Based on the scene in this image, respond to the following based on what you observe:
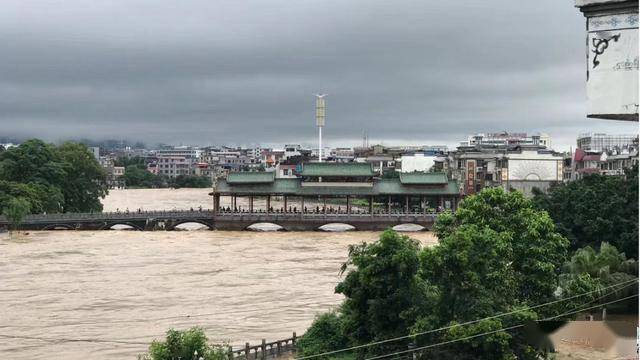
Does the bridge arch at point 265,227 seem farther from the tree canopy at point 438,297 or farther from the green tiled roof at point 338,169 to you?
the tree canopy at point 438,297

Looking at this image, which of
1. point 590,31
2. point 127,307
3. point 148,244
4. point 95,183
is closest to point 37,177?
point 95,183

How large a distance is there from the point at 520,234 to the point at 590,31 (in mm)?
15163

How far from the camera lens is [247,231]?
68.3 m

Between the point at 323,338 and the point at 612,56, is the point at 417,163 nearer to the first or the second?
the point at 323,338

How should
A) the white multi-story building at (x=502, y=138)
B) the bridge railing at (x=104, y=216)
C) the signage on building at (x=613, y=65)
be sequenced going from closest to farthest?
the signage on building at (x=613, y=65)
the bridge railing at (x=104, y=216)
the white multi-story building at (x=502, y=138)

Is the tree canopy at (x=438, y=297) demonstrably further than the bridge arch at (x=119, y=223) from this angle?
No

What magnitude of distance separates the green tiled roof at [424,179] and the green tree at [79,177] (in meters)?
31.3

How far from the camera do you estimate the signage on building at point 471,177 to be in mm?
90463

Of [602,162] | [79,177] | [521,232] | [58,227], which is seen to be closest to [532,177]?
[602,162]

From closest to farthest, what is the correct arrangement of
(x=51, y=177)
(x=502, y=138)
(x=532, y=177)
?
(x=51, y=177) → (x=532, y=177) → (x=502, y=138)

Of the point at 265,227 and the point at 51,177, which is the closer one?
the point at 51,177

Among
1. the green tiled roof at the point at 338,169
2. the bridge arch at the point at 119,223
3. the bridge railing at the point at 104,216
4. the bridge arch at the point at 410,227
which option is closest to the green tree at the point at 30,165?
the bridge railing at the point at 104,216

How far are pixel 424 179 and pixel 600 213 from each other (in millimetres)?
33932

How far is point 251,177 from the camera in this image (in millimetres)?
70500
